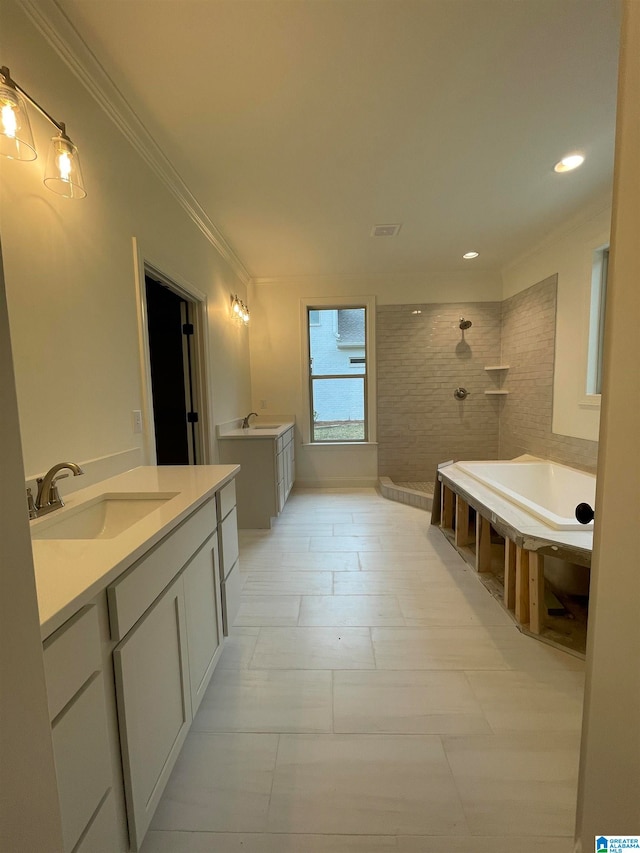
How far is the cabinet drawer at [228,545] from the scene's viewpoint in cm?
166

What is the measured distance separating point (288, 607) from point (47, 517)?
1399 mm

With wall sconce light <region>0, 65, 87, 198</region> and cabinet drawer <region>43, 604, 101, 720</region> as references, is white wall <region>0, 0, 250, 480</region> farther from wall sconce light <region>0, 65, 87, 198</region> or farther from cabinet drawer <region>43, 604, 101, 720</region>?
cabinet drawer <region>43, 604, 101, 720</region>

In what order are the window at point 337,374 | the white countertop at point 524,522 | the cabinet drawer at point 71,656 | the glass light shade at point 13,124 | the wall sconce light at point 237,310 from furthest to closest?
the window at point 337,374
the wall sconce light at point 237,310
the white countertop at point 524,522
the glass light shade at point 13,124
the cabinet drawer at point 71,656

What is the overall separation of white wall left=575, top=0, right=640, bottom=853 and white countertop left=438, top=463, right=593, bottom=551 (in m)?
0.98

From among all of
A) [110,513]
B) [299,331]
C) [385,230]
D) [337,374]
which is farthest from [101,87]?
[337,374]

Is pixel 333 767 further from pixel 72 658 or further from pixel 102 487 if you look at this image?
pixel 102 487

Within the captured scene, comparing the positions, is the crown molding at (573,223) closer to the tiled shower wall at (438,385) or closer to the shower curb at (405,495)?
the tiled shower wall at (438,385)

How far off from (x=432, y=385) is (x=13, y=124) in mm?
4234

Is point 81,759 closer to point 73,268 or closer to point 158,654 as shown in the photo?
point 158,654

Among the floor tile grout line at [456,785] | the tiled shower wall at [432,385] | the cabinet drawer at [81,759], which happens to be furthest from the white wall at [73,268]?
the tiled shower wall at [432,385]

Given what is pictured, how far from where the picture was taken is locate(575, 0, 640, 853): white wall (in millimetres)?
472

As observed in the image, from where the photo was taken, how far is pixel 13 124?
104 cm

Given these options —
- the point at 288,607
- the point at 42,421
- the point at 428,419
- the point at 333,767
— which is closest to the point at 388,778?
the point at 333,767

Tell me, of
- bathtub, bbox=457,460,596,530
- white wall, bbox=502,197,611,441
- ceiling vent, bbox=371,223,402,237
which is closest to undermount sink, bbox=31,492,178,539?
bathtub, bbox=457,460,596,530
